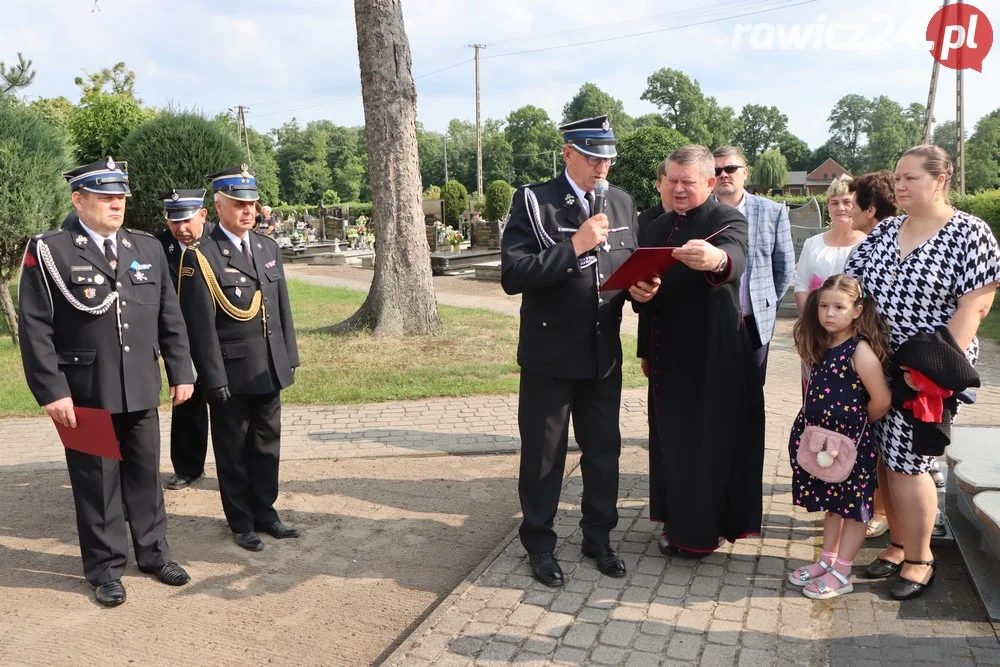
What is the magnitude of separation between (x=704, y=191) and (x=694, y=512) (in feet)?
4.91

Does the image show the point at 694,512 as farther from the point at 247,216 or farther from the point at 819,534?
the point at 247,216

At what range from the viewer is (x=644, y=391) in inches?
311

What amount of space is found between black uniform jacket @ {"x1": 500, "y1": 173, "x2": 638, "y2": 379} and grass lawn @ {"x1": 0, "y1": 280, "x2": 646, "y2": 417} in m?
4.31

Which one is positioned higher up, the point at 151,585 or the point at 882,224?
the point at 882,224

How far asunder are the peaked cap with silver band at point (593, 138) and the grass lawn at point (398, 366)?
15.2ft

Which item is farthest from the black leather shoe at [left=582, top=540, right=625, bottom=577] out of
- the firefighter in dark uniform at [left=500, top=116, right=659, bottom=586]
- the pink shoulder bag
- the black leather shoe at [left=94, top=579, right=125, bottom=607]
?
the black leather shoe at [left=94, top=579, right=125, bottom=607]

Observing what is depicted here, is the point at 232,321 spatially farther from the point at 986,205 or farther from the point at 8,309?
the point at 986,205

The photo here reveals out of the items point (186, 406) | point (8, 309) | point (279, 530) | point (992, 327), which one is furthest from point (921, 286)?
point (8, 309)

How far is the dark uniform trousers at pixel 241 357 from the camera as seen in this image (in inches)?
171

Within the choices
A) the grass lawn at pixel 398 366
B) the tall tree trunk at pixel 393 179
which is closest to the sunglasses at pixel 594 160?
the grass lawn at pixel 398 366

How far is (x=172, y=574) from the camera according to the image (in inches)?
158

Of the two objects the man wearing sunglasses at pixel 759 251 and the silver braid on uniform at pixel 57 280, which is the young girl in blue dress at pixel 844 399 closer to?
the man wearing sunglasses at pixel 759 251

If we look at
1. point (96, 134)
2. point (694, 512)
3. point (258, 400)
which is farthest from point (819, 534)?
point (96, 134)

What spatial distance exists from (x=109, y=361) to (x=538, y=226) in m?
2.11
